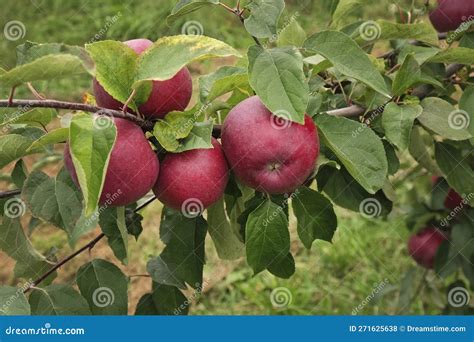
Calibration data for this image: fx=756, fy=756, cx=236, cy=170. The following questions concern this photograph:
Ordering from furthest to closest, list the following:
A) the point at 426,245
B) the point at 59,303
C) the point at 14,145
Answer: the point at 426,245 < the point at 59,303 < the point at 14,145

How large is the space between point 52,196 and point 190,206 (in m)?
0.24

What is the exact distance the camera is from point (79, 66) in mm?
798

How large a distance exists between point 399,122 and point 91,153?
45cm

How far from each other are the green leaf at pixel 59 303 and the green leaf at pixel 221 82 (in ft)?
1.24

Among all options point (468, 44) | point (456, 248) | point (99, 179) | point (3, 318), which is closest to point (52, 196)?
point (3, 318)

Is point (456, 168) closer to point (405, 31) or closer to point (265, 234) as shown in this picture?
point (405, 31)

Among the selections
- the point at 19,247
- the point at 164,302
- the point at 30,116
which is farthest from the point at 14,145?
the point at 164,302

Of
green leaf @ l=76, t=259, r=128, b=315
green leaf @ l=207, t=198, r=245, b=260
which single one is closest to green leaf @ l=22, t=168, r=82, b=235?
green leaf @ l=76, t=259, r=128, b=315

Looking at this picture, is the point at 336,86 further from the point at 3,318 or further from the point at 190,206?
the point at 3,318

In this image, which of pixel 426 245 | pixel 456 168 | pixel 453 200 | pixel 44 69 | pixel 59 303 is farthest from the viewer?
pixel 426 245

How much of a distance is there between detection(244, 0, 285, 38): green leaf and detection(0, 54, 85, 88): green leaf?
0.26 metres

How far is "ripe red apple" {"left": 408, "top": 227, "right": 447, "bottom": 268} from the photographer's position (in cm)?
179

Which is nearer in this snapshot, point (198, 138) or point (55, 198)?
point (198, 138)

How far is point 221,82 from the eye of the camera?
939mm
